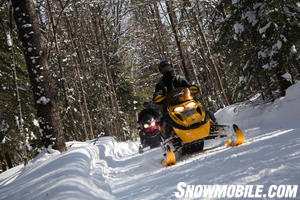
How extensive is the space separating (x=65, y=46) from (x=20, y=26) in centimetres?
1393

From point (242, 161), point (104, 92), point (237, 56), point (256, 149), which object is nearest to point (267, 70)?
point (237, 56)

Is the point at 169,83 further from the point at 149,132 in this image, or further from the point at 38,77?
the point at 149,132

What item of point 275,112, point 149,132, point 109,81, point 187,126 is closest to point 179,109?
point 187,126

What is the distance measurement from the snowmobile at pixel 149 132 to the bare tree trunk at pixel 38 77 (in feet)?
15.3

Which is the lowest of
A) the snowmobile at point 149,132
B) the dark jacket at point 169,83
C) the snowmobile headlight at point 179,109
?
the snowmobile at point 149,132

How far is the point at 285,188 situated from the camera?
236cm

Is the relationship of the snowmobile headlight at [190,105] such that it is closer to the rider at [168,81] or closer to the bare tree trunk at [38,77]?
the rider at [168,81]

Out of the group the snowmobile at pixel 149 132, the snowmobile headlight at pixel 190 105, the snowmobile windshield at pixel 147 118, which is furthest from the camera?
the snowmobile windshield at pixel 147 118

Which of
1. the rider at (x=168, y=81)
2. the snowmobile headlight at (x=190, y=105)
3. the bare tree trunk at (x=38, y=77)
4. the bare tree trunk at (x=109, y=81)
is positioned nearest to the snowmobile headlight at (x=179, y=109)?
the snowmobile headlight at (x=190, y=105)

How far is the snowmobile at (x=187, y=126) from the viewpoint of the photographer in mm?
5340

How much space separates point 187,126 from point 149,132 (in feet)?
18.5

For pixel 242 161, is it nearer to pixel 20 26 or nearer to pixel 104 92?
pixel 20 26

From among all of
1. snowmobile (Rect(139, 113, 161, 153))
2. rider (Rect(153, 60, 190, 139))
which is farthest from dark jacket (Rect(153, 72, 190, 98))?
snowmobile (Rect(139, 113, 161, 153))

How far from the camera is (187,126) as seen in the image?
17.7 feet
